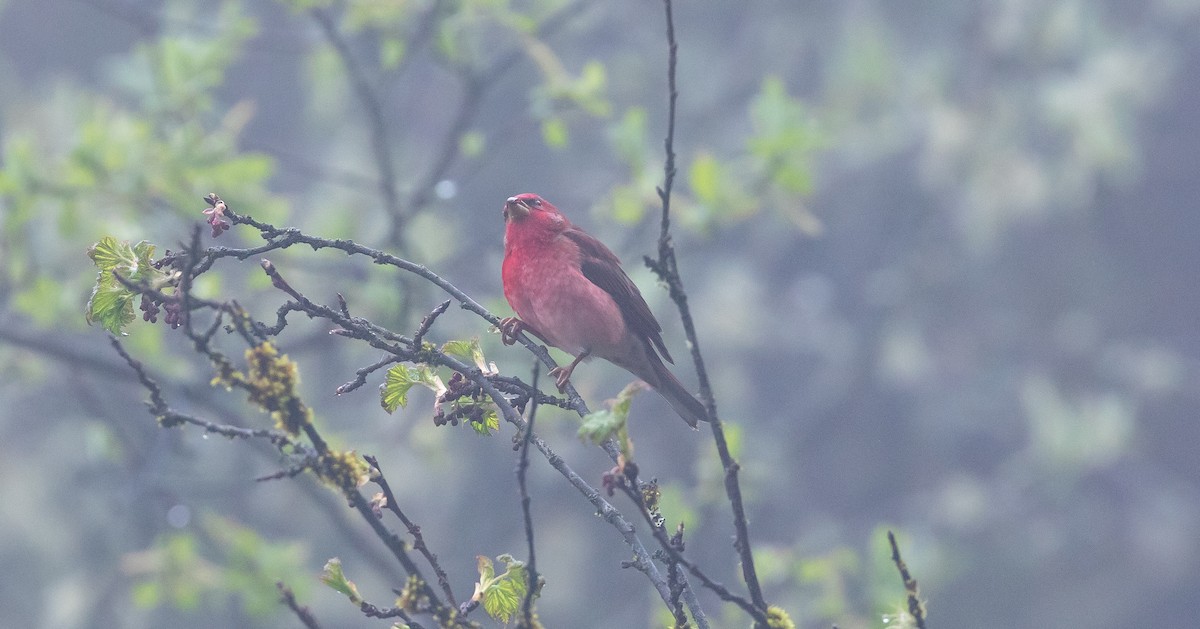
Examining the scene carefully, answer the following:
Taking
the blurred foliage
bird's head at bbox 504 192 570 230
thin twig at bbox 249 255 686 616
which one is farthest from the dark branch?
the blurred foliage

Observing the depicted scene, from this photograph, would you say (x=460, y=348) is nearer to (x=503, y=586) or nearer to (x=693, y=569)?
(x=503, y=586)

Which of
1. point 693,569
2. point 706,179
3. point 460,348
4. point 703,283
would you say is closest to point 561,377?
point 460,348

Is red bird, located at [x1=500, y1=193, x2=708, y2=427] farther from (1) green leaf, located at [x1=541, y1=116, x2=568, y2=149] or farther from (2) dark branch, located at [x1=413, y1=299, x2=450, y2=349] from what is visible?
(1) green leaf, located at [x1=541, y1=116, x2=568, y2=149]

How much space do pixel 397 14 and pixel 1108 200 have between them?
22.8 feet

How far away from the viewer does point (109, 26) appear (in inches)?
468

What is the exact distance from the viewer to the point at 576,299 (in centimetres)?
324

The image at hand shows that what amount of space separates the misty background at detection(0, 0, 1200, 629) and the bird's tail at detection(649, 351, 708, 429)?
95cm

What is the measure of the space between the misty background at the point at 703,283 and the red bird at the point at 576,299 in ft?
3.42

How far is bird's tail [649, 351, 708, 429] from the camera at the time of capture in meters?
3.40

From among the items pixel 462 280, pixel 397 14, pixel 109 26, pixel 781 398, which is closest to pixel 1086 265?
pixel 781 398

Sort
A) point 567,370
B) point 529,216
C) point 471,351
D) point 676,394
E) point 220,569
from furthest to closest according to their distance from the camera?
point 220,569
point 529,216
point 676,394
point 567,370
point 471,351

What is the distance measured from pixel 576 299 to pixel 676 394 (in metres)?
0.47

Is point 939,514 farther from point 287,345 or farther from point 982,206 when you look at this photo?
point 287,345

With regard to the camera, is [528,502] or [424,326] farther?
[424,326]
